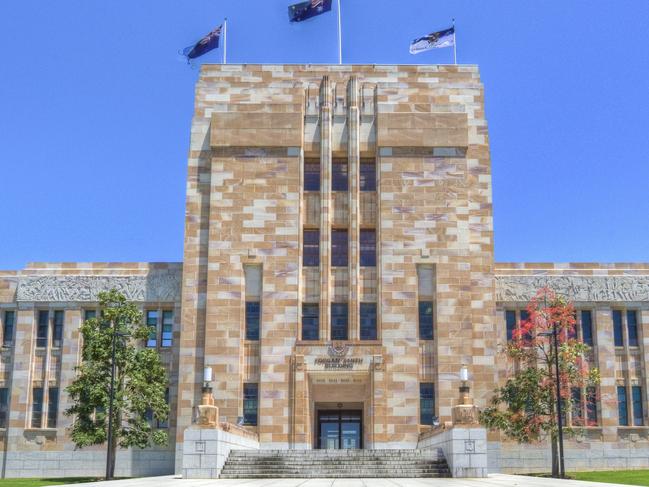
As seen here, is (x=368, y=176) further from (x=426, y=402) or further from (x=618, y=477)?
(x=618, y=477)

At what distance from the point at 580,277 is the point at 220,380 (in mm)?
19559

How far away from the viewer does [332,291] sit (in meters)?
45.2

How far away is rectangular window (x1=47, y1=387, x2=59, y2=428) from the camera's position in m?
46.8

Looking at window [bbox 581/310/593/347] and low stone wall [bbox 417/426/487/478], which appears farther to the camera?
window [bbox 581/310/593/347]

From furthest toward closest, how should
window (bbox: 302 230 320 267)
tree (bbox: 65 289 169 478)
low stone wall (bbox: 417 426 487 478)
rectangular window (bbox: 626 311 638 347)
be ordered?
rectangular window (bbox: 626 311 638 347) → window (bbox: 302 230 320 267) → tree (bbox: 65 289 169 478) → low stone wall (bbox: 417 426 487 478)

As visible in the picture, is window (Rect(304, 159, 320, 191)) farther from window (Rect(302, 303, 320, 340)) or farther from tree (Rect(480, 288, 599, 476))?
tree (Rect(480, 288, 599, 476))

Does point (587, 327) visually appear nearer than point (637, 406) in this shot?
No

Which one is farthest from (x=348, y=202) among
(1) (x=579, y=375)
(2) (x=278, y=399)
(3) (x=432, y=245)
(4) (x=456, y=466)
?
(4) (x=456, y=466)

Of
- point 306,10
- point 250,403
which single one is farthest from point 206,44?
point 250,403

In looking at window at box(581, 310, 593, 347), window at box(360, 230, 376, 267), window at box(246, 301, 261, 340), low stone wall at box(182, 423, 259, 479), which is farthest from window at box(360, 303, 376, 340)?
low stone wall at box(182, 423, 259, 479)

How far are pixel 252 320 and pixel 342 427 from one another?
25.5 feet

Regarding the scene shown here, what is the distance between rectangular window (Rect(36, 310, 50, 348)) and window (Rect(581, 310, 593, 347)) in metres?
28.1

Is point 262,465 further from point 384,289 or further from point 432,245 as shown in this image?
point 432,245

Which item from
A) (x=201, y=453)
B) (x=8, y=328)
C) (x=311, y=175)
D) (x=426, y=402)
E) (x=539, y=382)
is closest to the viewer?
(x=201, y=453)
